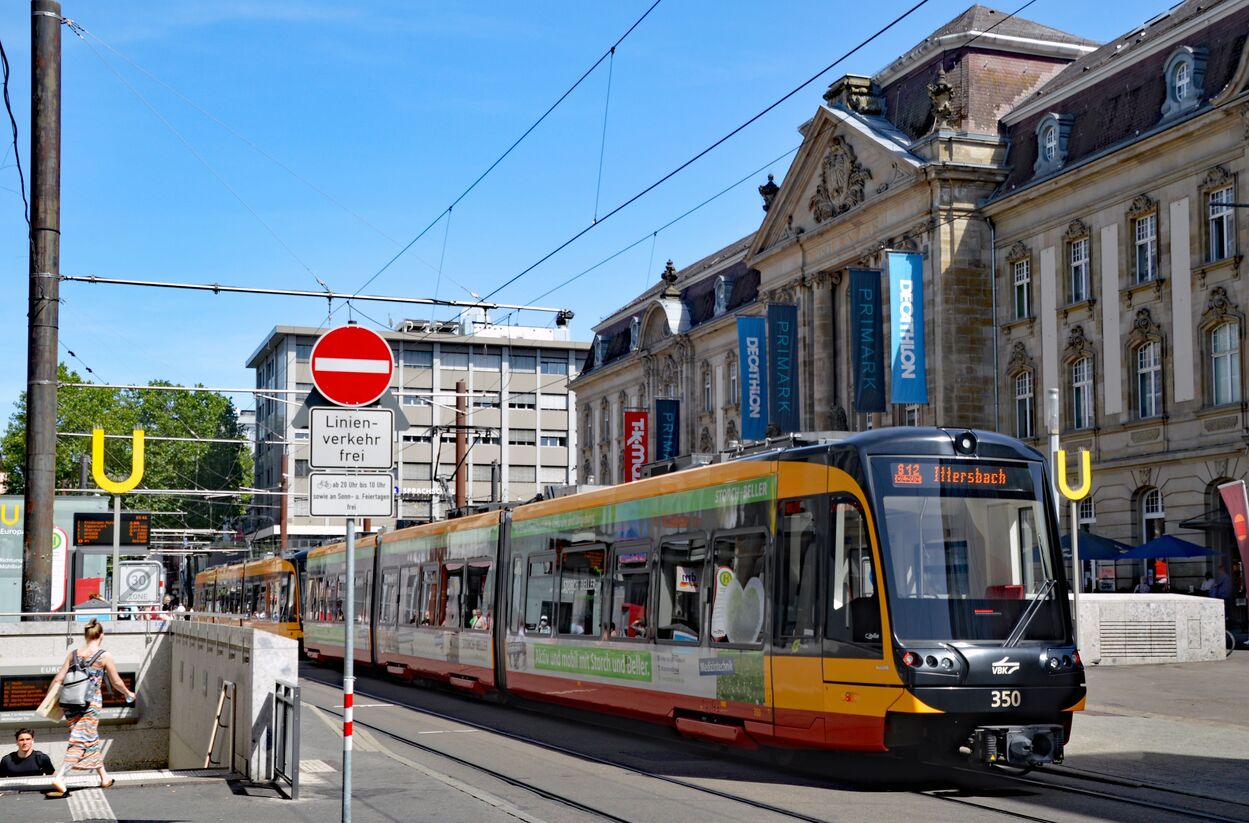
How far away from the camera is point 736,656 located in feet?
49.4

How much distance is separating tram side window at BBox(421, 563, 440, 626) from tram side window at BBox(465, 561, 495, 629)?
2027 millimetres

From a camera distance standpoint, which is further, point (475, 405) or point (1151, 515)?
point (475, 405)

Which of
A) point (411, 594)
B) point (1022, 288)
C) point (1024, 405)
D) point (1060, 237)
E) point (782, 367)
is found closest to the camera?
point (411, 594)

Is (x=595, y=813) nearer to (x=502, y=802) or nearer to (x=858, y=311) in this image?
(x=502, y=802)

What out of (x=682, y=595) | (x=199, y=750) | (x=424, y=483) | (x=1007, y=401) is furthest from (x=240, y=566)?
(x=424, y=483)

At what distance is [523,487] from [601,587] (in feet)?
327

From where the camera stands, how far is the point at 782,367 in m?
53.5

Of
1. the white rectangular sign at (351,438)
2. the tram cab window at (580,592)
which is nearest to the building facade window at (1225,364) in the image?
the tram cab window at (580,592)

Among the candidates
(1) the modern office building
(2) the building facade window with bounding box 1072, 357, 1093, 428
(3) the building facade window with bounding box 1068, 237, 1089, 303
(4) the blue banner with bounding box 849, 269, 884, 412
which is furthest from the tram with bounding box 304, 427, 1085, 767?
(1) the modern office building

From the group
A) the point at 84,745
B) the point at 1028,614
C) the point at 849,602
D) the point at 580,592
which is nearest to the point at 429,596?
the point at 580,592

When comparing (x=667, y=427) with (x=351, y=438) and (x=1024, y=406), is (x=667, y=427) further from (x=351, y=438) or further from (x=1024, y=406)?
(x=351, y=438)

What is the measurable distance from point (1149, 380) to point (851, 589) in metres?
28.8

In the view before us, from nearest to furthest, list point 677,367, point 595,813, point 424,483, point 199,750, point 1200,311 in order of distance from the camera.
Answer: point 595,813
point 199,750
point 1200,311
point 677,367
point 424,483

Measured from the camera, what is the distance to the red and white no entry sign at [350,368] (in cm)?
1005
